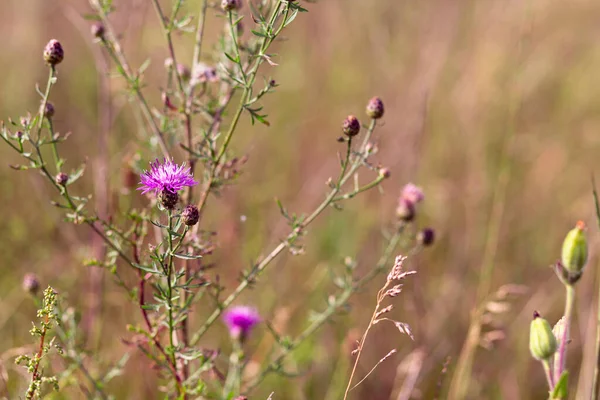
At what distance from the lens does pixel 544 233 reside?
3295 mm

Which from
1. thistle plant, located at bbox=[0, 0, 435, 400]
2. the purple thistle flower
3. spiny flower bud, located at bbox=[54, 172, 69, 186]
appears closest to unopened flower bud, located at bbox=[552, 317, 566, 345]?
thistle plant, located at bbox=[0, 0, 435, 400]

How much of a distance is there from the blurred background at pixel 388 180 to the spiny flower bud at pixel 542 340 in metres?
0.78

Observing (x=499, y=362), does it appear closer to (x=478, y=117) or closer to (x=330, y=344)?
(x=330, y=344)

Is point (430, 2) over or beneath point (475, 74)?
over

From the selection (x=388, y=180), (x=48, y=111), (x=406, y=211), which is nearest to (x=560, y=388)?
(x=406, y=211)

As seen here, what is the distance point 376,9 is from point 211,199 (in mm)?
1791

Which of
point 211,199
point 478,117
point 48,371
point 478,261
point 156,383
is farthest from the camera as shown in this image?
point 478,117

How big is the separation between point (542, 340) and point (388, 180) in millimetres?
2259

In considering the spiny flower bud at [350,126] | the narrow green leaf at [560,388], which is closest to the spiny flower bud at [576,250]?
the narrow green leaf at [560,388]

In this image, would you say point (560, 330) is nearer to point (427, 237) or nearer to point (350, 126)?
point (350, 126)

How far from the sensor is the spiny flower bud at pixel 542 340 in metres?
1.15

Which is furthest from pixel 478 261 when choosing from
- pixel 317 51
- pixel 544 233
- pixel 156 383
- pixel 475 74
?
pixel 317 51

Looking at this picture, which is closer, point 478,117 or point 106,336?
point 106,336

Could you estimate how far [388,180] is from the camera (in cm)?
338
